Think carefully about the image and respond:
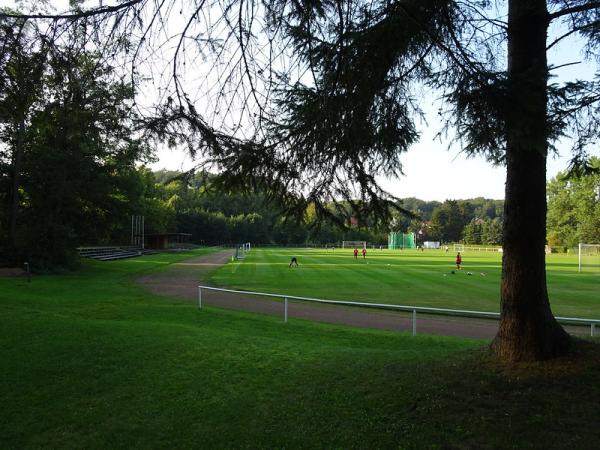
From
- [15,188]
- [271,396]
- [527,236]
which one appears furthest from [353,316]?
[15,188]

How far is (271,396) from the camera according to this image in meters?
5.64

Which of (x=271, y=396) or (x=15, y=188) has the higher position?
(x=15, y=188)

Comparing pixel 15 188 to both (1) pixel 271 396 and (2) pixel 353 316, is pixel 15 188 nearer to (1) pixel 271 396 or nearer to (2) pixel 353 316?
(2) pixel 353 316

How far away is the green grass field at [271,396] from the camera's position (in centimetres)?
429

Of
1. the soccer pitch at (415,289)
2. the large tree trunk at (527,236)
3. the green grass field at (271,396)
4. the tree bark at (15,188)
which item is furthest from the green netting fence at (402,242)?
the large tree trunk at (527,236)

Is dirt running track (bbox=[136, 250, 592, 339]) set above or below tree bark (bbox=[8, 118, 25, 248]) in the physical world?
below

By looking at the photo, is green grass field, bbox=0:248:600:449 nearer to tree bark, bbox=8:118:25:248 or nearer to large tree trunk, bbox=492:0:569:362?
large tree trunk, bbox=492:0:569:362

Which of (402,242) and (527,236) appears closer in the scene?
(527,236)

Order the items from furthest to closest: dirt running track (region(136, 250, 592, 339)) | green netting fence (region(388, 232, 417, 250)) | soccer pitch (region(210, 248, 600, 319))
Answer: green netting fence (region(388, 232, 417, 250)), soccer pitch (region(210, 248, 600, 319)), dirt running track (region(136, 250, 592, 339))

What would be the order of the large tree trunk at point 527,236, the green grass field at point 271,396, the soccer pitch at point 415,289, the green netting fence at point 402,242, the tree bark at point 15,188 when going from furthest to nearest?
1. the green netting fence at point 402,242
2. the tree bark at point 15,188
3. the soccer pitch at point 415,289
4. the large tree trunk at point 527,236
5. the green grass field at point 271,396

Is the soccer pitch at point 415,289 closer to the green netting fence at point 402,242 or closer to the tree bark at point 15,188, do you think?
the tree bark at point 15,188

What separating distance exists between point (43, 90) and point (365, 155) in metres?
3.74

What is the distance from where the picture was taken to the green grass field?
4.29 m

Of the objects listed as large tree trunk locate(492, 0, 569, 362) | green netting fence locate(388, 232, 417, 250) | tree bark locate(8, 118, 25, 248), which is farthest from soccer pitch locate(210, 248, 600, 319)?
green netting fence locate(388, 232, 417, 250)
